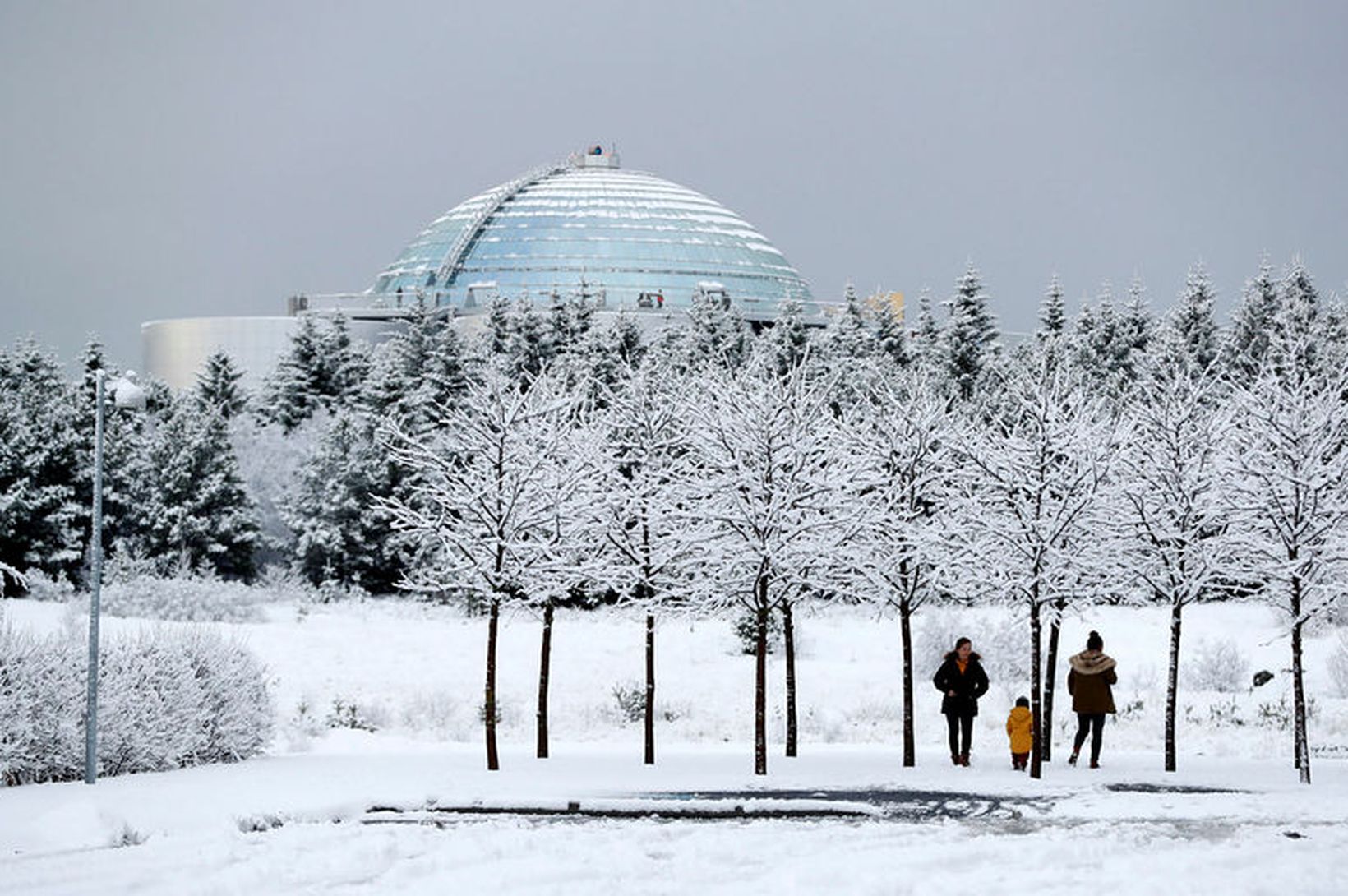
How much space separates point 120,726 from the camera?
82.0ft

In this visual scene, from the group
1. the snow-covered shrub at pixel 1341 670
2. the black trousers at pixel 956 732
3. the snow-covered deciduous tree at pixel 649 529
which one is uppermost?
the snow-covered deciduous tree at pixel 649 529

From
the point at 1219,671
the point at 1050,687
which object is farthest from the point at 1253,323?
the point at 1050,687

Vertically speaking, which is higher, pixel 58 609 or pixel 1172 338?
pixel 1172 338

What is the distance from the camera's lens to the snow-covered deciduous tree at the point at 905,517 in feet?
89.6

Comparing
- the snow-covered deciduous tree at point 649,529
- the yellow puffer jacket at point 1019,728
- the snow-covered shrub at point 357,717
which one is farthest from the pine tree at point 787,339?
the yellow puffer jacket at point 1019,728

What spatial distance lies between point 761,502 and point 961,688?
4072 mm

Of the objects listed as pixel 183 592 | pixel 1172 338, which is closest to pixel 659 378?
pixel 183 592

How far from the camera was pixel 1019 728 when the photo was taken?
87.0 ft

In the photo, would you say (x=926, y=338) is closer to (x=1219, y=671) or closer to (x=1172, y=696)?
(x=1219, y=671)

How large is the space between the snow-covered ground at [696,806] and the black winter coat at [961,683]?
39.4 inches

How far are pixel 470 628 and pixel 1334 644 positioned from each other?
72.9 feet

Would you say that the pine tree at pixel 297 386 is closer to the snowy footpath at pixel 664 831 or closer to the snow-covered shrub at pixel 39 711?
the snowy footpath at pixel 664 831

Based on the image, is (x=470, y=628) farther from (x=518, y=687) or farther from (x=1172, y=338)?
(x=1172, y=338)

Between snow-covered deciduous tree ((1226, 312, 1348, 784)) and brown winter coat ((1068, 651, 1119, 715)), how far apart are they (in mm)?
2354
